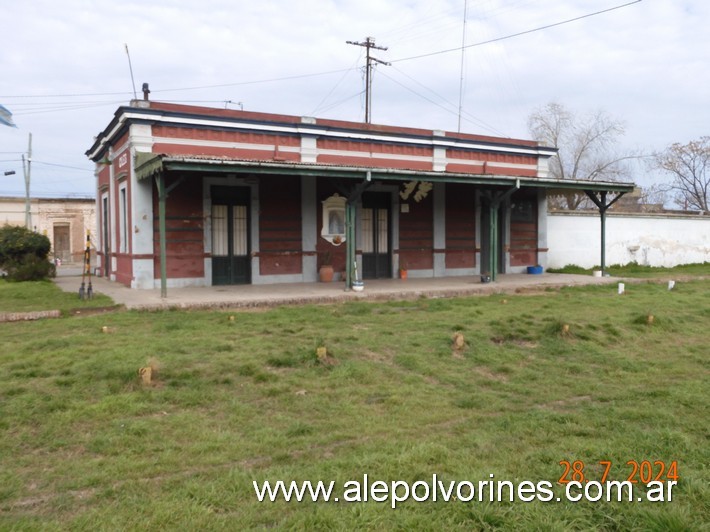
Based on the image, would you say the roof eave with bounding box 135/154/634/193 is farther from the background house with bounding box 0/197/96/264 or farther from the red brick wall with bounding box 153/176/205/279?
the background house with bounding box 0/197/96/264

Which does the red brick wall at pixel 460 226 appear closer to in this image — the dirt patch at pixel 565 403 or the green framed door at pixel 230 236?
the green framed door at pixel 230 236

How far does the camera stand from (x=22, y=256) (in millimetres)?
15094

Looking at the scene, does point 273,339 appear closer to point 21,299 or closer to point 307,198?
point 21,299

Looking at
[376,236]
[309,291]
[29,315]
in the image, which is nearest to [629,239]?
[376,236]

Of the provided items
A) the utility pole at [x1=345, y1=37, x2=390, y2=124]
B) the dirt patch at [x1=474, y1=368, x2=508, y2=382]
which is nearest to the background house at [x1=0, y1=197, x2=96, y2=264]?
the utility pole at [x1=345, y1=37, x2=390, y2=124]

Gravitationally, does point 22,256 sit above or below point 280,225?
below

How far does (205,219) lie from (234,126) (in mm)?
2289

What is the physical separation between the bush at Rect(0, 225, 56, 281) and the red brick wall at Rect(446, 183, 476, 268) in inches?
425

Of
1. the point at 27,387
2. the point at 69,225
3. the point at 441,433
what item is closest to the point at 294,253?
the point at 27,387

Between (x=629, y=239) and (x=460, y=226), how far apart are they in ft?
23.5

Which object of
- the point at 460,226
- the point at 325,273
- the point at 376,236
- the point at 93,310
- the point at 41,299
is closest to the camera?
the point at 93,310

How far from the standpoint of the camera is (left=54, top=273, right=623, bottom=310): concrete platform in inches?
401

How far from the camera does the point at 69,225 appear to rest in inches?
1326

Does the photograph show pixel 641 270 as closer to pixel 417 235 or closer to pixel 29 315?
pixel 417 235
